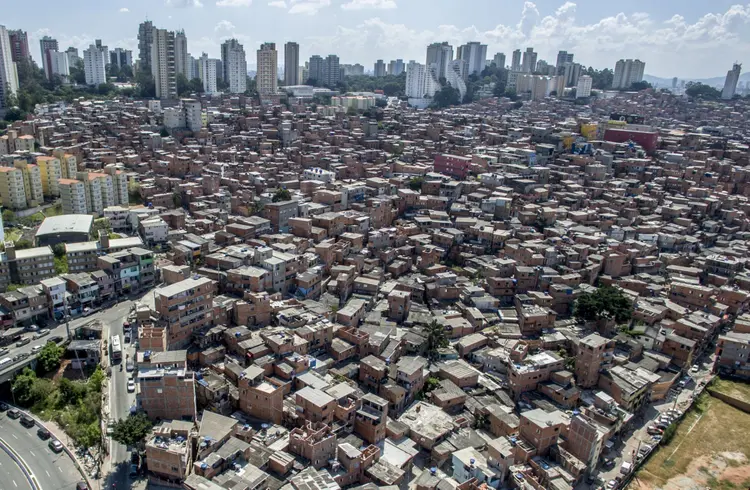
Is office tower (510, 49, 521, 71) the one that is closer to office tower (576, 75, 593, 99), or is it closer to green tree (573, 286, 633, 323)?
office tower (576, 75, 593, 99)

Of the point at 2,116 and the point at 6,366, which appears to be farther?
the point at 2,116

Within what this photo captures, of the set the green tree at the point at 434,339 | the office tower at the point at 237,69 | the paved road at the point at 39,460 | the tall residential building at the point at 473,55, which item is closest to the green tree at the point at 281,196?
the green tree at the point at 434,339

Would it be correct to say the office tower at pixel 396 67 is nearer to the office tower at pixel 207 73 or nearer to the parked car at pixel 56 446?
the office tower at pixel 207 73

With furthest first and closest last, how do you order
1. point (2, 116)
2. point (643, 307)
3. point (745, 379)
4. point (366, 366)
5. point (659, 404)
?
point (2, 116), point (643, 307), point (745, 379), point (659, 404), point (366, 366)

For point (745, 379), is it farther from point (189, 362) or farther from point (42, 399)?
point (42, 399)

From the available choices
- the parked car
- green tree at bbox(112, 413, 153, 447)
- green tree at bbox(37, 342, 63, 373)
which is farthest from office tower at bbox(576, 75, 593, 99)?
A: the parked car

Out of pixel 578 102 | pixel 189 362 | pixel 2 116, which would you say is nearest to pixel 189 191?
pixel 189 362
